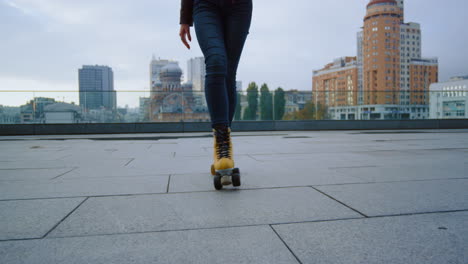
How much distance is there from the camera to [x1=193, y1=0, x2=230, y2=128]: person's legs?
208 cm

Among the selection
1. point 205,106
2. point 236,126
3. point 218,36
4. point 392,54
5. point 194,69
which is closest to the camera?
point 218,36

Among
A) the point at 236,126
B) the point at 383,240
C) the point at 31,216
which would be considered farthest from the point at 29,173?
the point at 236,126

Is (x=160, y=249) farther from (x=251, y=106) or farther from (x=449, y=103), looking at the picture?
(x=449, y=103)

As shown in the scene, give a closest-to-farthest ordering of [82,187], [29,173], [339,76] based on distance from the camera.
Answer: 1. [82,187]
2. [29,173]
3. [339,76]

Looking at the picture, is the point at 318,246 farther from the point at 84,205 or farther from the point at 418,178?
the point at 418,178

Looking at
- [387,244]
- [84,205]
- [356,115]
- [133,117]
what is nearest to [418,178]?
[387,244]

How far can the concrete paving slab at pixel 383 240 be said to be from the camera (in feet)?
3.01

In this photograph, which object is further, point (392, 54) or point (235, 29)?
point (392, 54)

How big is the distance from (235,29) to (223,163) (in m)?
0.94

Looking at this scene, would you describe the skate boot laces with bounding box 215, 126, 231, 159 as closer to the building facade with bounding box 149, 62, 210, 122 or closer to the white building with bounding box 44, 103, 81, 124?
the building facade with bounding box 149, 62, 210, 122

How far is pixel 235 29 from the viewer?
2211 millimetres

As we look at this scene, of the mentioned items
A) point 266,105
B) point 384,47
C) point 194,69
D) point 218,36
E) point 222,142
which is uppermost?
point 194,69

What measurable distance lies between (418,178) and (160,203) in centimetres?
169

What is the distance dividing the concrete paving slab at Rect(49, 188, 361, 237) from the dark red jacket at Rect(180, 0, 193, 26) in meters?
1.26
